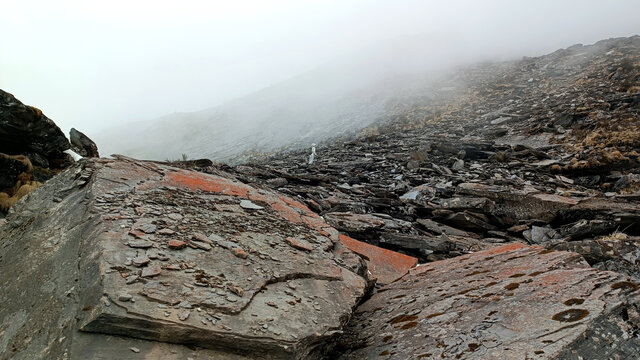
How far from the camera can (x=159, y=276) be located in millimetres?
2867

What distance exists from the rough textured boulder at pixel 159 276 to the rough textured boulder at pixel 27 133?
6.59 metres

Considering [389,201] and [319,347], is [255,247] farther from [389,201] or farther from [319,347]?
[389,201]

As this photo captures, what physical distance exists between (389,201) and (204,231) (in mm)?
6862

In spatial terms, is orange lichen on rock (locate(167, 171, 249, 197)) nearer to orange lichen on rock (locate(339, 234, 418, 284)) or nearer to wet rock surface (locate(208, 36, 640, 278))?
orange lichen on rock (locate(339, 234, 418, 284))

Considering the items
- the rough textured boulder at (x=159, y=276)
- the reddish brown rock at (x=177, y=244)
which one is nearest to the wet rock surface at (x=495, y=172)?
the rough textured boulder at (x=159, y=276)

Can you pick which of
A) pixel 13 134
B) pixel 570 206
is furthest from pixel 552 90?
pixel 13 134

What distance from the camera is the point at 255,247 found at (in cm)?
390

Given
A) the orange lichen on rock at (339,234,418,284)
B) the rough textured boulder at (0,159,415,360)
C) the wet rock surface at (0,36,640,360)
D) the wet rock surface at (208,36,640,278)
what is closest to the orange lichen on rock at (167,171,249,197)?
the wet rock surface at (0,36,640,360)

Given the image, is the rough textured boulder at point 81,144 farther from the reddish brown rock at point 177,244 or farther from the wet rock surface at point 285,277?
the reddish brown rock at point 177,244

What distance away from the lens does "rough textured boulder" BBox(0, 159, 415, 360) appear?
8.03ft

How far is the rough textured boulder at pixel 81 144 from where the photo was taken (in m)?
9.73

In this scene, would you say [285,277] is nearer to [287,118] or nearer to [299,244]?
[299,244]

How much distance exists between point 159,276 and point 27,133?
1050cm

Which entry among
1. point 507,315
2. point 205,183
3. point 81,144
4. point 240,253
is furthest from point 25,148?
point 507,315
